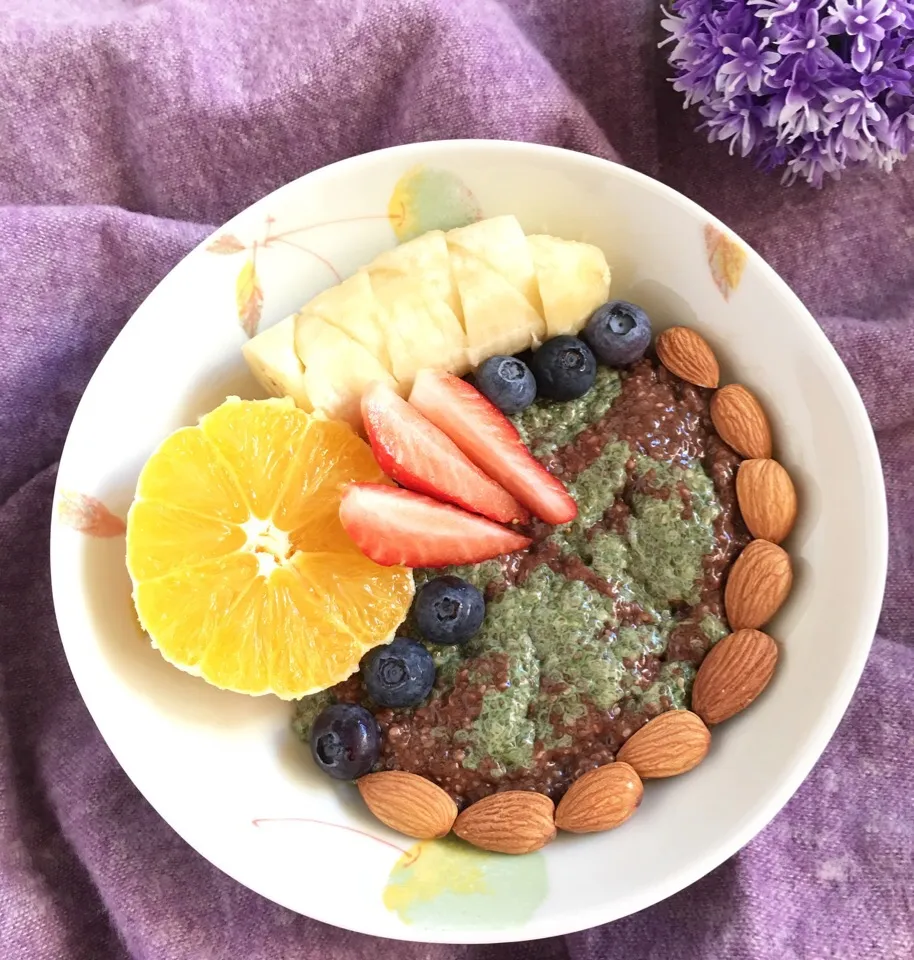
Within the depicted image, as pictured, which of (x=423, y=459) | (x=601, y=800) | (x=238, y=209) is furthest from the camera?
(x=238, y=209)

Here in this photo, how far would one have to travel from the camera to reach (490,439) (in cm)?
149

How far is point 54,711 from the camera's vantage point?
161 cm

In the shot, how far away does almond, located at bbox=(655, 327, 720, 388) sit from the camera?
1.52m

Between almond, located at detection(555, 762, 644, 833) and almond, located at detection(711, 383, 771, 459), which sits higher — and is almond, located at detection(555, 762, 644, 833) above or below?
below

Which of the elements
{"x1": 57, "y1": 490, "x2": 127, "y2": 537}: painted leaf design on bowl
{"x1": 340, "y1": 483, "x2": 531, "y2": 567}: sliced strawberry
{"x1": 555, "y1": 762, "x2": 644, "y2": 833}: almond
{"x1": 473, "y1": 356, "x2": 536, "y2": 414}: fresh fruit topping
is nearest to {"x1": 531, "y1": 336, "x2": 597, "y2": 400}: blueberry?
{"x1": 473, "y1": 356, "x2": 536, "y2": 414}: fresh fruit topping

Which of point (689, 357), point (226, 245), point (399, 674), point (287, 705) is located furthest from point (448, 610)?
point (226, 245)

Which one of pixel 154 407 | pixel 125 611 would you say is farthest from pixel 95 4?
pixel 125 611

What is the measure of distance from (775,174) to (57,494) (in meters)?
1.33

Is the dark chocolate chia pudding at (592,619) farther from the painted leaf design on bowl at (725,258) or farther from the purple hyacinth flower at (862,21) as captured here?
the purple hyacinth flower at (862,21)

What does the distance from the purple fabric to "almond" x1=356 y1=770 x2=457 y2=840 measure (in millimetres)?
250

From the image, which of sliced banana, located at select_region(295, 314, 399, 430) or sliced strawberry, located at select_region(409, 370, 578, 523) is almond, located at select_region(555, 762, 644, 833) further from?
sliced banana, located at select_region(295, 314, 399, 430)

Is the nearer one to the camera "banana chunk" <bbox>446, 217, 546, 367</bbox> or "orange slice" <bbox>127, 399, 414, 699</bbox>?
"orange slice" <bbox>127, 399, 414, 699</bbox>

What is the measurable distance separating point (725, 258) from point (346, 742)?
899 millimetres

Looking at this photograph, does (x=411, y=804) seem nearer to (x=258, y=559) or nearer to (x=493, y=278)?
(x=258, y=559)
